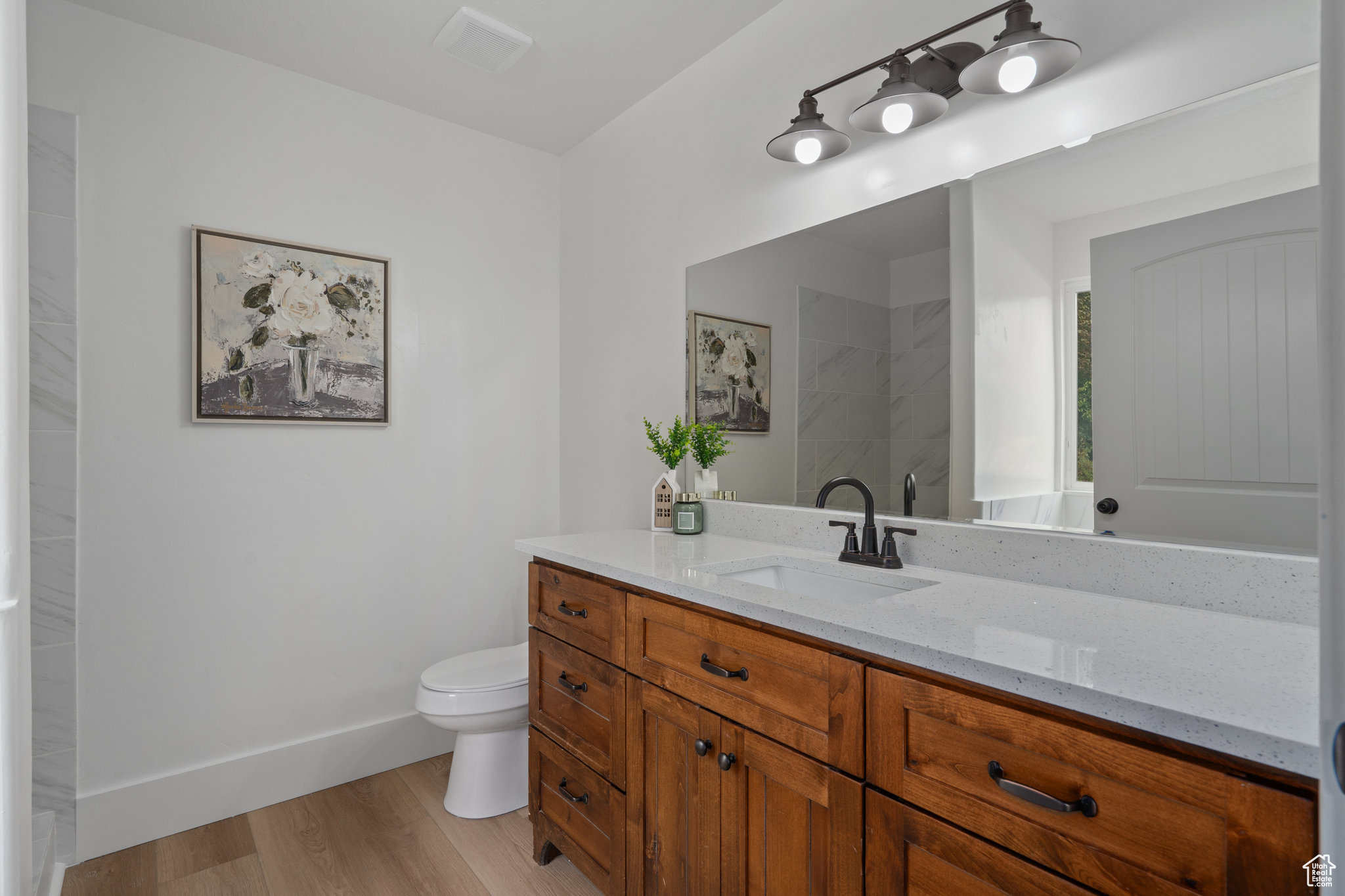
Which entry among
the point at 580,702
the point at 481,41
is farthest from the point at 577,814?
the point at 481,41

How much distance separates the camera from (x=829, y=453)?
1.91m

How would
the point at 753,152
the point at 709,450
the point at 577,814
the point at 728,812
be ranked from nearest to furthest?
the point at 728,812 → the point at 577,814 → the point at 753,152 → the point at 709,450

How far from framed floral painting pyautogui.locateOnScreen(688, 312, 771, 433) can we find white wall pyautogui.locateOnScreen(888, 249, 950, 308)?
469 millimetres

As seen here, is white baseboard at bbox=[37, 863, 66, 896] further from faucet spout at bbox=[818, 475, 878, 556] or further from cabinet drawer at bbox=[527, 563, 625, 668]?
faucet spout at bbox=[818, 475, 878, 556]

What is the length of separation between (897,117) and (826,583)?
44.6 inches

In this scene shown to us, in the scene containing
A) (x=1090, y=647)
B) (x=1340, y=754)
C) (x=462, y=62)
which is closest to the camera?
(x=1340, y=754)

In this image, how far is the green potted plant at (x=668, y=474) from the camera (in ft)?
7.45

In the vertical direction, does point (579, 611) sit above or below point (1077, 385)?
below

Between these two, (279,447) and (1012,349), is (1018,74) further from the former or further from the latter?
(279,447)

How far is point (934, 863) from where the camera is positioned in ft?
3.19

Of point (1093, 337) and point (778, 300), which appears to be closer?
point (1093, 337)

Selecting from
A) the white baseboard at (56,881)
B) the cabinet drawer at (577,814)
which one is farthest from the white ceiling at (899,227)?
the white baseboard at (56,881)

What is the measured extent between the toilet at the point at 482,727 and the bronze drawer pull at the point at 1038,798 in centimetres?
166

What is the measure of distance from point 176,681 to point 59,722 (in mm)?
289
